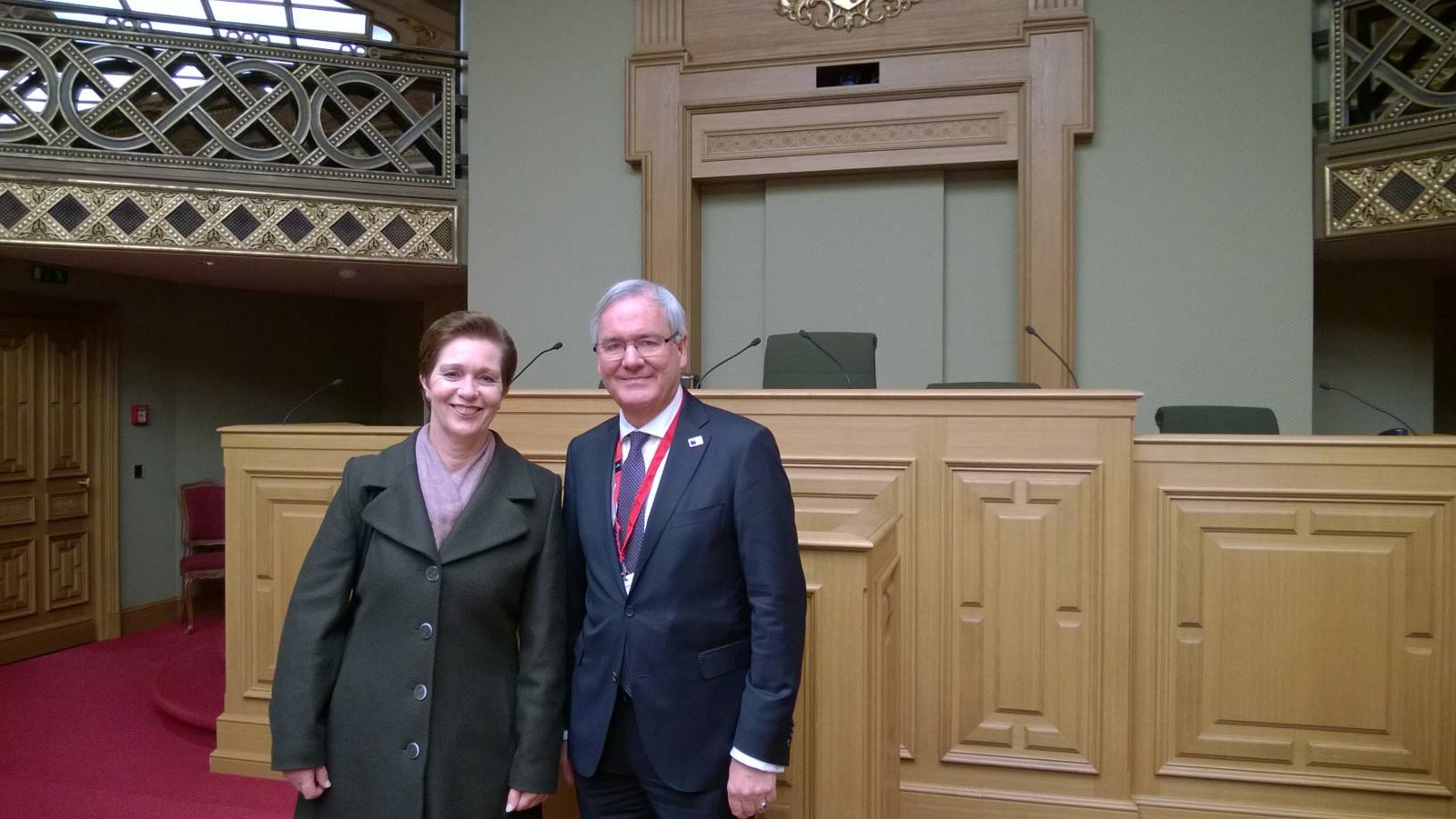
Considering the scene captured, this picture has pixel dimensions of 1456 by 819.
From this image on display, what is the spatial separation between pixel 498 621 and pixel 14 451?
6134mm

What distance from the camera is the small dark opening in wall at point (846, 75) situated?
5.75 metres

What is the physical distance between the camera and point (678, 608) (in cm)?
153

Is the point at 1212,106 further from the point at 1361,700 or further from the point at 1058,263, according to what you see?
the point at 1361,700

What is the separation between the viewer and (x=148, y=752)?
405 centimetres

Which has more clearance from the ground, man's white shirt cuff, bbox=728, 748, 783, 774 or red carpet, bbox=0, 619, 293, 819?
man's white shirt cuff, bbox=728, 748, 783, 774

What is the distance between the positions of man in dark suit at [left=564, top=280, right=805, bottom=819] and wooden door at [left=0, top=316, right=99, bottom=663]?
20.3 feet

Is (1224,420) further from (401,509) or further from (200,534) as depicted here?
(200,534)

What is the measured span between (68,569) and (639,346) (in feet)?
21.5

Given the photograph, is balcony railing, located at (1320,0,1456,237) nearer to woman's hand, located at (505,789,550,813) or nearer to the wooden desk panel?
the wooden desk panel

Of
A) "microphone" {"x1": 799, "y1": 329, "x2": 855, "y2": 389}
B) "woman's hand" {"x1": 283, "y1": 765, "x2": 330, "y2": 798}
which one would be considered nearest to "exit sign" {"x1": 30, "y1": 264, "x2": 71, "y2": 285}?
"microphone" {"x1": 799, "y1": 329, "x2": 855, "y2": 389}

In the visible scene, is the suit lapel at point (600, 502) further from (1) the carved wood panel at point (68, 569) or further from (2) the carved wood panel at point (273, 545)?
(1) the carved wood panel at point (68, 569)

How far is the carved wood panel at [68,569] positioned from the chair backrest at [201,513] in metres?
0.62

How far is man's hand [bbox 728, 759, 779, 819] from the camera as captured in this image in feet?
4.90

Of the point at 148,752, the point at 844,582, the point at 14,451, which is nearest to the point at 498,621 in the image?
the point at 844,582
